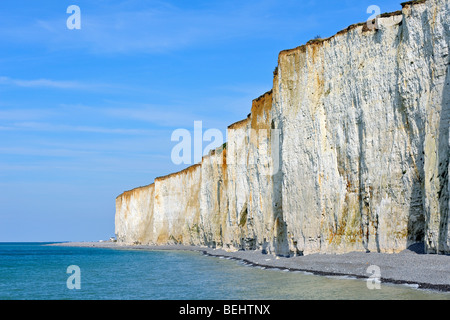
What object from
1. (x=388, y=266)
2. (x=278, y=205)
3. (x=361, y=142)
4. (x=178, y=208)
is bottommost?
(x=388, y=266)

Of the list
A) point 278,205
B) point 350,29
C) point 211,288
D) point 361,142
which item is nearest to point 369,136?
point 361,142

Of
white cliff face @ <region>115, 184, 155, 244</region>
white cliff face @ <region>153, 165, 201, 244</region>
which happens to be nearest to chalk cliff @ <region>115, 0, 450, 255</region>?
white cliff face @ <region>153, 165, 201, 244</region>

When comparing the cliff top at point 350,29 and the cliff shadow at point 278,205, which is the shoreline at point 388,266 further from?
the cliff top at point 350,29

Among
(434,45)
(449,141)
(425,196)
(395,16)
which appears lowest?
(425,196)

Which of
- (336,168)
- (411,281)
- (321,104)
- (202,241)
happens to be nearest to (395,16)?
(321,104)

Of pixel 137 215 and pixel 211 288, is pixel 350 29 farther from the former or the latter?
pixel 137 215

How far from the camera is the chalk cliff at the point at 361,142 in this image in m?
19.4

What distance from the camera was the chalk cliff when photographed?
19391 millimetres

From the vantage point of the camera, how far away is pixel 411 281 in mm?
15547

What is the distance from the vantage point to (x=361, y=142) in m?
23.6

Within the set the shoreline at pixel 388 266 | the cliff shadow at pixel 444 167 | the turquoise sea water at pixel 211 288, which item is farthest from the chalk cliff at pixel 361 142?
the turquoise sea water at pixel 211 288

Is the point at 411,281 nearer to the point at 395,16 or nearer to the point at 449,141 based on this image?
the point at 449,141

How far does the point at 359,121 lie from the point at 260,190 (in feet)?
43.9
